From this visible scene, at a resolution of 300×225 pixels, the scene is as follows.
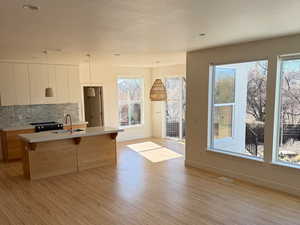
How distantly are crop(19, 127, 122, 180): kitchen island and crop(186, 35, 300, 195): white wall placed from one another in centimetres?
190

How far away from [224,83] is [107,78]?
408 cm

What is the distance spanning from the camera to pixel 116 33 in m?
3.36

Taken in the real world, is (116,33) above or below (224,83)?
above

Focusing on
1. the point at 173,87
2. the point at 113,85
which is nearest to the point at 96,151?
the point at 113,85

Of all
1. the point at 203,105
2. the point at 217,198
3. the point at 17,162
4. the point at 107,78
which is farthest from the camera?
the point at 107,78

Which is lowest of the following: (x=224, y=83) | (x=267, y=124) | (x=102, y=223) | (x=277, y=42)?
(x=102, y=223)

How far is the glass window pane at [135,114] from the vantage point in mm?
8633

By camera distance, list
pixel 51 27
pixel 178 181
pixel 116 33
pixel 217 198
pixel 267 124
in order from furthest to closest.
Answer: pixel 178 181 → pixel 267 124 → pixel 217 198 → pixel 116 33 → pixel 51 27

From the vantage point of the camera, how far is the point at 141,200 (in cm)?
374

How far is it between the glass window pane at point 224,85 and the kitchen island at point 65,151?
2.47m

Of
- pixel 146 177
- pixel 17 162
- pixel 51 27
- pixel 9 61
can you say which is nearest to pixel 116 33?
pixel 51 27

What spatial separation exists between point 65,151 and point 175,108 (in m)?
4.37

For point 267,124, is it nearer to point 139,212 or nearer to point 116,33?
point 139,212

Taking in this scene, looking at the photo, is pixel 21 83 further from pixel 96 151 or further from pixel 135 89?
pixel 135 89
